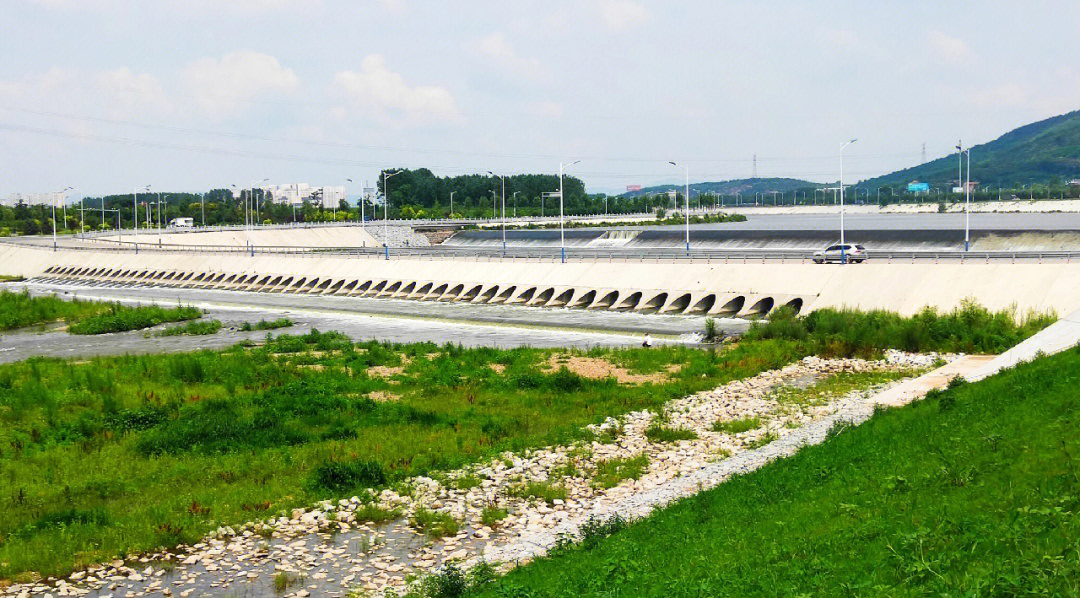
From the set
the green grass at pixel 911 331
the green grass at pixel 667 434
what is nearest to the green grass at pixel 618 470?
the green grass at pixel 667 434

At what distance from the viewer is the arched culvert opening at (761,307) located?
199 feet

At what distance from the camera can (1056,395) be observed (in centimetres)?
2069

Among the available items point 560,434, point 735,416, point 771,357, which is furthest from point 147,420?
point 771,357

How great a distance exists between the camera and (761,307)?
61.0m

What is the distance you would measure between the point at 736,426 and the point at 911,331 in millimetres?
17646

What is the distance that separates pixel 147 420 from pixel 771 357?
24.8 meters

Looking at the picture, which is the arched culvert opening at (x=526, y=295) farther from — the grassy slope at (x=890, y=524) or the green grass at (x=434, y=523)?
the grassy slope at (x=890, y=524)

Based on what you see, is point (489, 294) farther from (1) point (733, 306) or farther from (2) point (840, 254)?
(2) point (840, 254)

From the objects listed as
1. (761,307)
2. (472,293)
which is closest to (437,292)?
(472,293)

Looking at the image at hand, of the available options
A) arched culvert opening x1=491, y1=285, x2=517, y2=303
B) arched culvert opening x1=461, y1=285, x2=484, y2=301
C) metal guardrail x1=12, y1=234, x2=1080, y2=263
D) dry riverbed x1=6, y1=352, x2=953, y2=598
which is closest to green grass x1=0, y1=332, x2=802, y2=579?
dry riverbed x1=6, y1=352, x2=953, y2=598

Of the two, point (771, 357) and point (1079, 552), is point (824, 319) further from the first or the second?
point (1079, 552)

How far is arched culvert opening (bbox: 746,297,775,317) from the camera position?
60594mm

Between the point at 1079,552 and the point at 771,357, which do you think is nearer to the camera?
the point at 1079,552

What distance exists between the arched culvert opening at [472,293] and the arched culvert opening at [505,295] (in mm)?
2468
